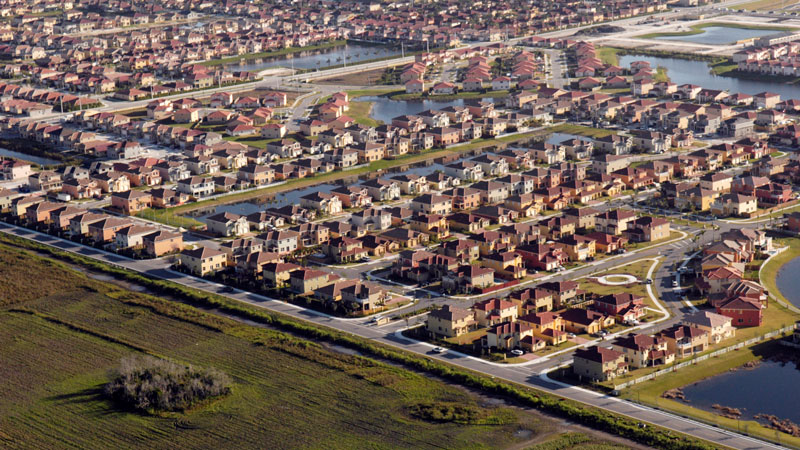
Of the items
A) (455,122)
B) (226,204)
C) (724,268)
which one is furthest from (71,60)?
(724,268)

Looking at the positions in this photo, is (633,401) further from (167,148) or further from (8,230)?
(167,148)

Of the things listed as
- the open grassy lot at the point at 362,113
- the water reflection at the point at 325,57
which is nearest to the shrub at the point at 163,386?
the open grassy lot at the point at 362,113

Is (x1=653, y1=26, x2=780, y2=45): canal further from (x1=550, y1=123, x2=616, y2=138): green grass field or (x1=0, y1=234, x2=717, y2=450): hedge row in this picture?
(x1=0, y1=234, x2=717, y2=450): hedge row

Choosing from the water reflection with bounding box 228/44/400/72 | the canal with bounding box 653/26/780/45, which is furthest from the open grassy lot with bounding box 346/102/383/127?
the canal with bounding box 653/26/780/45

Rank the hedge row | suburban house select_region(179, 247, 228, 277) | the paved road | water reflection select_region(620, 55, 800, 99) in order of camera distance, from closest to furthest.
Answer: the hedge row → the paved road → suburban house select_region(179, 247, 228, 277) → water reflection select_region(620, 55, 800, 99)

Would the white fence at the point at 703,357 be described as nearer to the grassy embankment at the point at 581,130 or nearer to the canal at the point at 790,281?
the canal at the point at 790,281

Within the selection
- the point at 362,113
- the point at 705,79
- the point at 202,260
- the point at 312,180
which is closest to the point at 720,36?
the point at 705,79

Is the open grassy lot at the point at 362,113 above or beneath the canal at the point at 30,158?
beneath

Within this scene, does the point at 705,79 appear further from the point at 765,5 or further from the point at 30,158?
the point at 30,158
